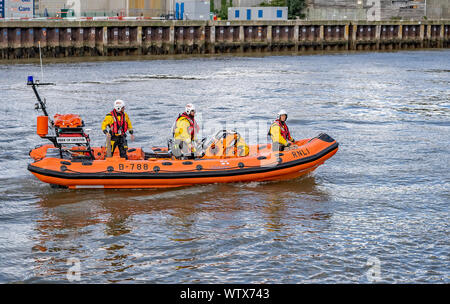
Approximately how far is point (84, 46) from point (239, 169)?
2941 cm

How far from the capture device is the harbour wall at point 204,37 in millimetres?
38219

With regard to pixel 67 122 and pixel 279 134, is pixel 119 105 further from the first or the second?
pixel 279 134

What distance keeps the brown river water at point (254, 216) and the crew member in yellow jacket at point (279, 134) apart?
2.42ft

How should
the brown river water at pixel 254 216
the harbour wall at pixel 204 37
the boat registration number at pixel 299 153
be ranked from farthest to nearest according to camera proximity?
the harbour wall at pixel 204 37 < the boat registration number at pixel 299 153 < the brown river water at pixel 254 216

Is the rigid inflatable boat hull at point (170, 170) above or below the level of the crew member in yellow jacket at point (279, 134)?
below

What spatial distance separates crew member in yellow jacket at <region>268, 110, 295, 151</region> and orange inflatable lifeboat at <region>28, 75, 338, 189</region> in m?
0.25

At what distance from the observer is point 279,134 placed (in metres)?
12.6

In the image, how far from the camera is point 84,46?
39.7 m

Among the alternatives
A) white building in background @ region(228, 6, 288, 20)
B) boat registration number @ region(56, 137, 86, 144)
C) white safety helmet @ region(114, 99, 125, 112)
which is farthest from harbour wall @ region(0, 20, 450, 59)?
white safety helmet @ region(114, 99, 125, 112)

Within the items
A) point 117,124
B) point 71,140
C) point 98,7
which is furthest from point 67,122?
point 98,7

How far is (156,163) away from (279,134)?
7.79 feet

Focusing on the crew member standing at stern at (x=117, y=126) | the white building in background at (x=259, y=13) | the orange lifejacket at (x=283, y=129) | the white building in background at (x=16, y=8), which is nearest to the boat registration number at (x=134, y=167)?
the crew member standing at stern at (x=117, y=126)

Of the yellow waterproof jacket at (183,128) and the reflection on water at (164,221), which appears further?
the yellow waterproof jacket at (183,128)

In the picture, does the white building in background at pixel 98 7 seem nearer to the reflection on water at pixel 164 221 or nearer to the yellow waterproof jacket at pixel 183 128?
the yellow waterproof jacket at pixel 183 128
